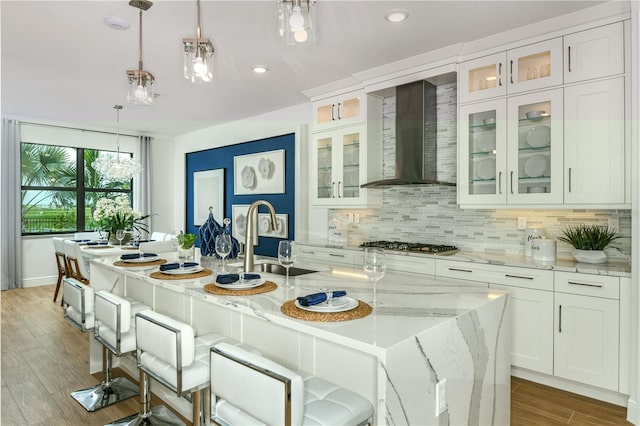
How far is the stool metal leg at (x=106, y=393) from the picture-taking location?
259 centimetres

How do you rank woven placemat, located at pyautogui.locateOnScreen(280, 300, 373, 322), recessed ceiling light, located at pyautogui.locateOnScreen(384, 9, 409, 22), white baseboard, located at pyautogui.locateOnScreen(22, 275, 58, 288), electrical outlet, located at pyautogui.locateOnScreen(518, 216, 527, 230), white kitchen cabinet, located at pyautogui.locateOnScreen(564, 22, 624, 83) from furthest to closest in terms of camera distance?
white baseboard, located at pyautogui.locateOnScreen(22, 275, 58, 288)
electrical outlet, located at pyautogui.locateOnScreen(518, 216, 527, 230)
recessed ceiling light, located at pyautogui.locateOnScreen(384, 9, 409, 22)
white kitchen cabinet, located at pyautogui.locateOnScreen(564, 22, 624, 83)
woven placemat, located at pyautogui.locateOnScreen(280, 300, 373, 322)

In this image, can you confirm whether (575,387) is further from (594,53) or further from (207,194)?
(207,194)

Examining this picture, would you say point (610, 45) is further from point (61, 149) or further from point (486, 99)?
point (61, 149)

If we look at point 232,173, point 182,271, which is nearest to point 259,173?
point 232,173

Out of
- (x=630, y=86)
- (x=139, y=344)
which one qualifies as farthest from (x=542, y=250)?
(x=139, y=344)

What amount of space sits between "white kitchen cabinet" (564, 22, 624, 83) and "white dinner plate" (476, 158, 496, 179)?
2.53 feet

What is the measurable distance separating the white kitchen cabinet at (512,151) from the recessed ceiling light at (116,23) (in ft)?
9.01

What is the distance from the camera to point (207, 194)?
6.87 metres

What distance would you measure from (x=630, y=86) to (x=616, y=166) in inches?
20.2

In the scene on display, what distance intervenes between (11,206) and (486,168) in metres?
6.63

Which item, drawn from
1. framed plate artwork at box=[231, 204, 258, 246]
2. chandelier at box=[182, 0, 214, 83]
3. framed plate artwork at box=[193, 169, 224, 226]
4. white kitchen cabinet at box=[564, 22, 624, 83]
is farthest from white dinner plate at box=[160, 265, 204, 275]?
framed plate artwork at box=[193, 169, 224, 226]

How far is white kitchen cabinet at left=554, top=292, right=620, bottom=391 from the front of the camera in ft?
8.22

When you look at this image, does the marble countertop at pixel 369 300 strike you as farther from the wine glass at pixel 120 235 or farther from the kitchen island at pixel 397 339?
the wine glass at pixel 120 235

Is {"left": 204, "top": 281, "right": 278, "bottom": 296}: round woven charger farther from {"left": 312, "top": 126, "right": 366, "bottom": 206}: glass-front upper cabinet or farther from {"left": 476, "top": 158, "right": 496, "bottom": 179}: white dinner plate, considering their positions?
{"left": 312, "top": 126, "right": 366, "bottom": 206}: glass-front upper cabinet
